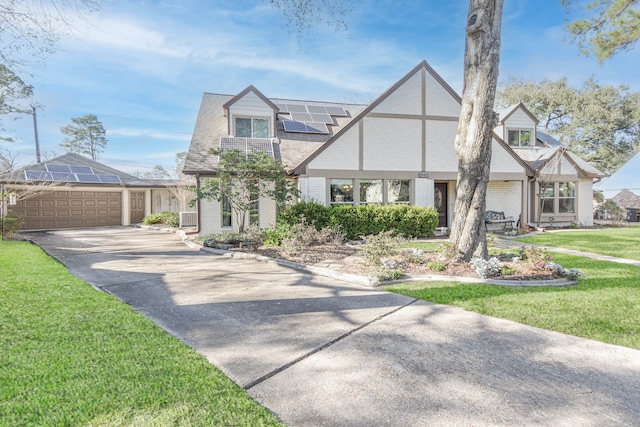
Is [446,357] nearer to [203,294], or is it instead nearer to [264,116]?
[203,294]

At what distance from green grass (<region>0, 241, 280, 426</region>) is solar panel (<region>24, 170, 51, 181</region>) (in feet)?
59.2

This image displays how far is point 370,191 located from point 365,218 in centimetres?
216

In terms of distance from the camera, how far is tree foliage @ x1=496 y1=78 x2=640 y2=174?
30031mm

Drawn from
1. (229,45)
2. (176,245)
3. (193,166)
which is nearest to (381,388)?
(176,245)

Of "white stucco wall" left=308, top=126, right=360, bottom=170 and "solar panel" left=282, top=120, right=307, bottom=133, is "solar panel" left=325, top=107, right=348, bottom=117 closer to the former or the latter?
"solar panel" left=282, top=120, right=307, bottom=133

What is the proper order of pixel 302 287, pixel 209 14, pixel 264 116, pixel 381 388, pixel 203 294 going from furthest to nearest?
pixel 264 116 → pixel 209 14 → pixel 302 287 → pixel 203 294 → pixel 381 388

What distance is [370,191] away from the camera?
1424cm

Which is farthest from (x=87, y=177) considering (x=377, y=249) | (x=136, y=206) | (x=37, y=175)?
(x=377, y=249)

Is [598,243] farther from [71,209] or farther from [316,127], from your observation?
[71,209]

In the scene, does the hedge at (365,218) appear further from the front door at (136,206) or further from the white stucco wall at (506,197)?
the front door at (136,206)

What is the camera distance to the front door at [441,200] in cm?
1567

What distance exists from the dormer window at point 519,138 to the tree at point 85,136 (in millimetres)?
44626

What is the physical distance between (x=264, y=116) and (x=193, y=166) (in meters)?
4.00

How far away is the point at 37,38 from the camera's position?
6617 mm
